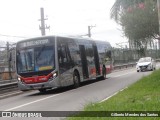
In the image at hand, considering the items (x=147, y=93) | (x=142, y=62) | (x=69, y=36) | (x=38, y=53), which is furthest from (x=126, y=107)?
(x=142, y=62)

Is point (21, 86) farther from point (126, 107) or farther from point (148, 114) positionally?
point (148, 114)

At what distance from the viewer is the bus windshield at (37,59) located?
18.9 meters

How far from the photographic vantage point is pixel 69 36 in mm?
21922

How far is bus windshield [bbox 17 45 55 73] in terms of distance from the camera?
62.0 ft

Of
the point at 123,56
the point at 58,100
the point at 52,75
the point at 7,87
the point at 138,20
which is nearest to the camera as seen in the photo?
the point at 58,100

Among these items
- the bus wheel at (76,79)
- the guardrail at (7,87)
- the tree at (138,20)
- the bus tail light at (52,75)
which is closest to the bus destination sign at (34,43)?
the bus tail light at (52,75)

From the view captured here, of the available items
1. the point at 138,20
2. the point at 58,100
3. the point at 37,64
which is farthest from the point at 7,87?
the point at 138,20

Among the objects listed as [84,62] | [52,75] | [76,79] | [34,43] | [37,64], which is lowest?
[76,79]

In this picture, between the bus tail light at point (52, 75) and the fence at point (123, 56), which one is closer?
the bus tail light at point (52, 75)

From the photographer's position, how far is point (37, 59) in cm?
1894

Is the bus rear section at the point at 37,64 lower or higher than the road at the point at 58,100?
higher

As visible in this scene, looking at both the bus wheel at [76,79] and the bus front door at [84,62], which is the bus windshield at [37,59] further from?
the bus front door at [84,62]

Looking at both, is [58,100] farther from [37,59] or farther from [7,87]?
[7,87]

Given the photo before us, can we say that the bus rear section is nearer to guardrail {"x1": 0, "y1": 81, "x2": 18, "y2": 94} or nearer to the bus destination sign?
the bus destination sign
